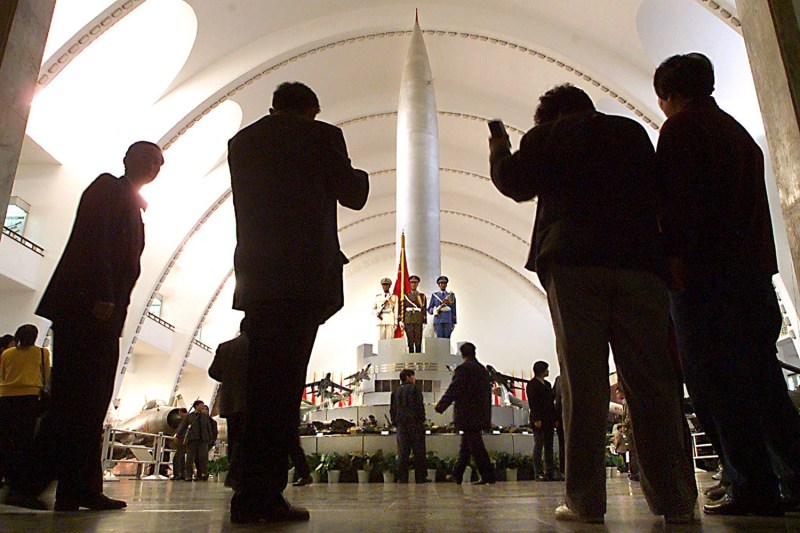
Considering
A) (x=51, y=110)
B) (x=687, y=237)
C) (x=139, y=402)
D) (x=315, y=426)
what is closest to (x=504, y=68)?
(x=51, y=110)

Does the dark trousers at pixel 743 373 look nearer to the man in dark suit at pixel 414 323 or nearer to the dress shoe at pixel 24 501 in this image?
the dress shoe at pixel 24 501

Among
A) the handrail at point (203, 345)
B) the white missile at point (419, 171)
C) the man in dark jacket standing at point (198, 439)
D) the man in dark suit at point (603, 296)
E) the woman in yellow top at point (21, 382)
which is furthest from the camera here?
the handrail at point (203, 345)

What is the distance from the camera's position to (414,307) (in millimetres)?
12453

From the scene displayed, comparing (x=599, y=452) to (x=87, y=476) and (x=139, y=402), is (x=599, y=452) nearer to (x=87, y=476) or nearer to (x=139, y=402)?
(x=87, y=476)

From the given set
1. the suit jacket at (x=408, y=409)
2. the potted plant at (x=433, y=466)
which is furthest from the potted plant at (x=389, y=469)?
the suit jacket at (x=408, y=409)

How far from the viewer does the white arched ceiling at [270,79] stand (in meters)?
15.1

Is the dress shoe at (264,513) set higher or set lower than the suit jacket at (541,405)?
lower

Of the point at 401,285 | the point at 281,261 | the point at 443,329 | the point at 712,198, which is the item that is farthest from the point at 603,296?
the point at 401,285

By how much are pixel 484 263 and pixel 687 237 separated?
30.6m

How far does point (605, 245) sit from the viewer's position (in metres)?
2.09

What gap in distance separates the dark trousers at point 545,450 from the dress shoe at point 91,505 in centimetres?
549

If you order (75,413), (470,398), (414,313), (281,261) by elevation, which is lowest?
(75,413)

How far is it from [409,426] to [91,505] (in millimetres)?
5033

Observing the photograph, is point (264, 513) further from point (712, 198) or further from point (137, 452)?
point (137, 452)
